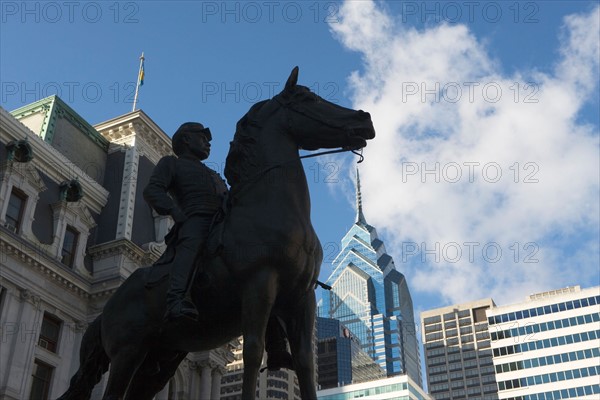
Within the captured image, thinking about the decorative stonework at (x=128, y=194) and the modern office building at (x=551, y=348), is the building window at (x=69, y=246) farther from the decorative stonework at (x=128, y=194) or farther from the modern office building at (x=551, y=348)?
the modern office building at (x=551, y=348)

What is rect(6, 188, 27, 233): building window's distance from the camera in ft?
104

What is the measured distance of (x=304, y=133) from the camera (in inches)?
256

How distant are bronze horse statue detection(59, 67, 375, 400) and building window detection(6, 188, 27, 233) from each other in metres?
27.2

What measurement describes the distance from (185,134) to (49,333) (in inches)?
1091

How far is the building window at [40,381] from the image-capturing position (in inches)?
1180

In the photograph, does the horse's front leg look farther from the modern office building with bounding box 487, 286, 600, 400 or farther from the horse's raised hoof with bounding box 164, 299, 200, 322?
the modern office building with bounding box 487, 286, 600, 400

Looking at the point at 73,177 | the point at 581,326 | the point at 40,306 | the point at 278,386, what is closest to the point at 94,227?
the point at 73,177

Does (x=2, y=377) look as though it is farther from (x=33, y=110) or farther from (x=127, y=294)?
(x=127, y=294)

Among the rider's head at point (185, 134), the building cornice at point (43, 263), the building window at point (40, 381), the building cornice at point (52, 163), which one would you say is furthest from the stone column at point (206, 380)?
the rider's head at point (185, 134)

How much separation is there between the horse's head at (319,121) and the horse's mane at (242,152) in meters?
0.37

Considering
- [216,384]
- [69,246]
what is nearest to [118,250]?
[69,246]

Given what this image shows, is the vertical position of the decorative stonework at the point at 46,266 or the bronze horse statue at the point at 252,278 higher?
the decorative stonework at the point at 46,266

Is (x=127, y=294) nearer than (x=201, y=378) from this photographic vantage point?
Yes

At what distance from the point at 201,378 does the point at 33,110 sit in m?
18.6
